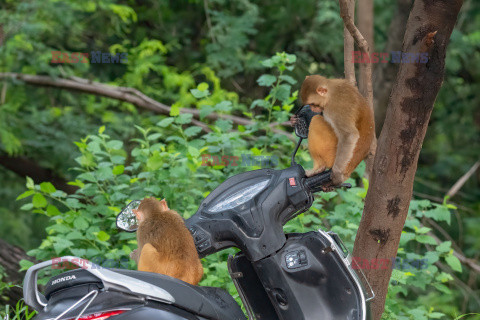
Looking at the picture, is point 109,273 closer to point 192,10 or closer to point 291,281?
point 291,281

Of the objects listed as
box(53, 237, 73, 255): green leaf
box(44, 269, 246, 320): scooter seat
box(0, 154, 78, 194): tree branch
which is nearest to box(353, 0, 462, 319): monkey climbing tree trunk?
box(44, 269, 246, 320): scooter seat

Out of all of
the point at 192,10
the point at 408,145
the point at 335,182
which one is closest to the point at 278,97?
the point at 408,145

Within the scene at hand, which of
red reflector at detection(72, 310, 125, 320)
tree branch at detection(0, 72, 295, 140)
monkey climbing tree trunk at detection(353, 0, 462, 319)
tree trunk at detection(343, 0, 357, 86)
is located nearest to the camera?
red reflector at detection(72, 310, 125, 320)

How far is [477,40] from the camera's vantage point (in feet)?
24.5

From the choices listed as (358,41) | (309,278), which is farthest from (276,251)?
(358,41)

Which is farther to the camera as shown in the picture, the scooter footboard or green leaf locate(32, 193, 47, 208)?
green leaf locate(32, 193, 47, 208)

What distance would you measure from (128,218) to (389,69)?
184 inches

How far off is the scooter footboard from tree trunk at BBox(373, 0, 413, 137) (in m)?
4.10

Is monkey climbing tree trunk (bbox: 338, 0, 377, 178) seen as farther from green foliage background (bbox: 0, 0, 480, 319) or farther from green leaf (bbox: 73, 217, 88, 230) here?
green leaf (bbox: 73, 217, 88, 230)

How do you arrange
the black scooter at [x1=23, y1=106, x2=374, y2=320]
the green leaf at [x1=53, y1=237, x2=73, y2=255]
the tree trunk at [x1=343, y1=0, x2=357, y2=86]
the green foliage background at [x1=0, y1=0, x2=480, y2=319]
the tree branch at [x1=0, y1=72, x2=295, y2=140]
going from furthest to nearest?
the tree branch at [x1=0, y1=72, x2=295, y2=140] < the green foliage background at [x1=0, y1=0, x2=480, y2=319] < the green leaf at [x1=53, y1=237, x2=73, y2=255] < the tree trunk at [x1=343, y1=0, x2=357, y2=86] < the black scooter at [x1=23, y1=106, x2=374, y2=320]

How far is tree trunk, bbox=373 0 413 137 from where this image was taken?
5973 mm

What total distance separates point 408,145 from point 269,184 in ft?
2.93

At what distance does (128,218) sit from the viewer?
212 cm

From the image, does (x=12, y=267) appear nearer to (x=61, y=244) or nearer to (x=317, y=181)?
(x=61, y=244)
